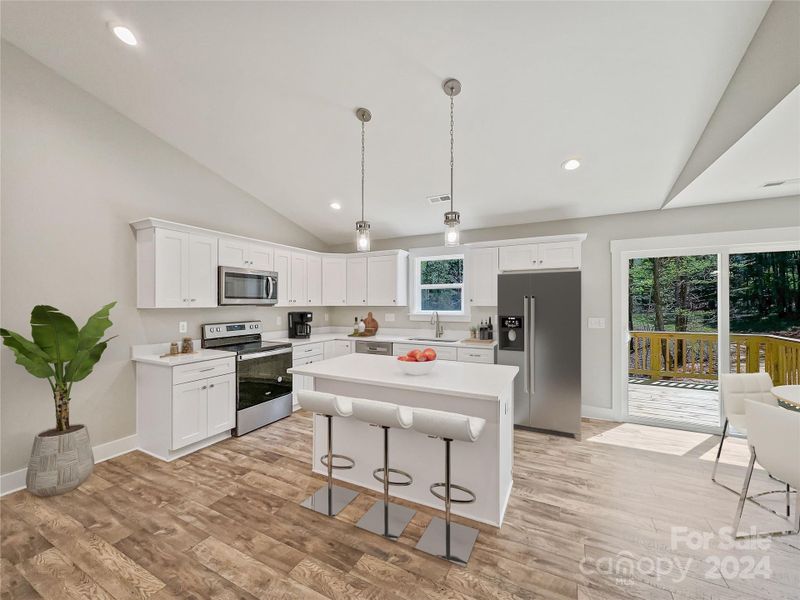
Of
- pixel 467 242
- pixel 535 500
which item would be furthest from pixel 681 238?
pixel 535 500

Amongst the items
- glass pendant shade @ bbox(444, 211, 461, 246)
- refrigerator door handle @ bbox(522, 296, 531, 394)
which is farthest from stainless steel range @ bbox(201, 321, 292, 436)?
refrigerator door handle @ bbox(522, 296, 531, 394)

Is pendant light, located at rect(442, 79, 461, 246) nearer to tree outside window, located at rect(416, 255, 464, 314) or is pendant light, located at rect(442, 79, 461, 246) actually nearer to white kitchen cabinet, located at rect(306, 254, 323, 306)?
Answer: tree outside window, located at rect(416, 255, 464, 314)

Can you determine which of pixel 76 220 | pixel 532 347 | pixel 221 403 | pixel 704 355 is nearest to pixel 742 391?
pixel 532 347

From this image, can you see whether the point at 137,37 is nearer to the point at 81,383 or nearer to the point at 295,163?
the point at 295,163

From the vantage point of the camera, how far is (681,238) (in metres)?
3.64

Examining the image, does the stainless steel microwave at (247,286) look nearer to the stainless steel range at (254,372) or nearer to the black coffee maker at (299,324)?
the stainless steel range at (254,372)

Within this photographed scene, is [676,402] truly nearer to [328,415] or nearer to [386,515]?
[386,515]

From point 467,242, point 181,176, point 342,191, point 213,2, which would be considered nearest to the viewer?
point 213,2

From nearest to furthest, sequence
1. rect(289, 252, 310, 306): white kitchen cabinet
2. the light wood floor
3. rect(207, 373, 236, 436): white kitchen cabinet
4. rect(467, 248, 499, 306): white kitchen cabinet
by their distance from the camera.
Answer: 1. the light wood floor
2. rect(207, 373, 236, 436): white kitchen cabinet
3. rect(467, 248, 499, 306): white kitchen cabinet
4. rect(289, 252, 310, 306): white kitchen cabinet

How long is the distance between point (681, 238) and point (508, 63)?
296cm

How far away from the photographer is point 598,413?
13.1ft

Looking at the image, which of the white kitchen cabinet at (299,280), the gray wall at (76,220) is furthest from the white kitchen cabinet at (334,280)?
the gray wall at (76,220)

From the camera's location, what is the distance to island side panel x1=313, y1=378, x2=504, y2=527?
83.6 inches

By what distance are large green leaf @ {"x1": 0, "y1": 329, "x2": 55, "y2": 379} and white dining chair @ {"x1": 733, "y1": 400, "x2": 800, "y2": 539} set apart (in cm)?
475
